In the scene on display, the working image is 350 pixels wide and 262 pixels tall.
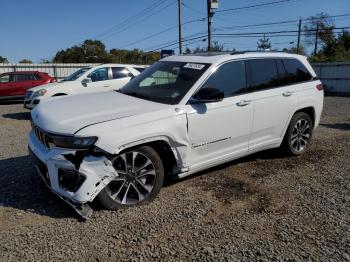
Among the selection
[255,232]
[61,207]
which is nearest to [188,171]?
[255,232]

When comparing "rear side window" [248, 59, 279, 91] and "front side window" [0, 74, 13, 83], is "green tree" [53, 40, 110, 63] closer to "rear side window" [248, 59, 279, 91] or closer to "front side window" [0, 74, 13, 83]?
"front side window" [0, 74, 13, 83]

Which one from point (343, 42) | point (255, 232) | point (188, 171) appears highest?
point (343, 42)

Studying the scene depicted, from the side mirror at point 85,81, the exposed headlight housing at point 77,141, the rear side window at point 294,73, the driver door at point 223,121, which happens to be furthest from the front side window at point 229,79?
the side mirror at point 85,81

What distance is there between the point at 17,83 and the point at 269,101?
44.7 feet

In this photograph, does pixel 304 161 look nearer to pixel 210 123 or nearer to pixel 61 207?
pixel 210 123

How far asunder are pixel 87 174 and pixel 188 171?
1370mm

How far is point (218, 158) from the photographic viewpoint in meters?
4.82

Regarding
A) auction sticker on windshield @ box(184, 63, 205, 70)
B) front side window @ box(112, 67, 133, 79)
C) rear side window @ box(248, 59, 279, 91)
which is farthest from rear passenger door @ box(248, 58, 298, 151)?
front side window @ box(112, 67, 133, 79)

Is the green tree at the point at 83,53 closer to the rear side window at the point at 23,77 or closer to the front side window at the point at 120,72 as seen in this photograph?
the rear side window at the point at 23,77

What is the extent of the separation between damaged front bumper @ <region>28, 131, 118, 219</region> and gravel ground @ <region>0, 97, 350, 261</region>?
0.29 m

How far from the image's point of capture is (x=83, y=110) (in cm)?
423

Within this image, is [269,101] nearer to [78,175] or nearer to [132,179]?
[132,179]

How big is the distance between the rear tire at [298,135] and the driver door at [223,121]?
47.0 inches

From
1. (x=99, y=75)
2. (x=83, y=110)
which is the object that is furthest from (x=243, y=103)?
(x=99, y=75)
